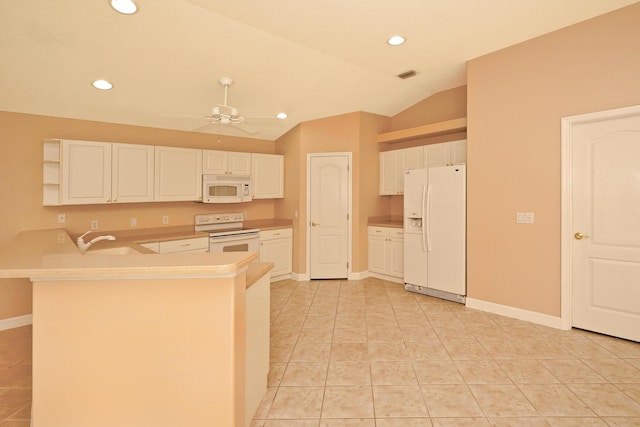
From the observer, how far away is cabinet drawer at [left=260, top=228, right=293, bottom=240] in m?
5.02

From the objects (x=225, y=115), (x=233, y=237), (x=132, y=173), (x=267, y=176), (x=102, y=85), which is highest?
(x=102, y=85)

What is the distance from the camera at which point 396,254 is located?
504 cm

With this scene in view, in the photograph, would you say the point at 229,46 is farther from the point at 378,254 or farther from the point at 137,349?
the point at 378,254

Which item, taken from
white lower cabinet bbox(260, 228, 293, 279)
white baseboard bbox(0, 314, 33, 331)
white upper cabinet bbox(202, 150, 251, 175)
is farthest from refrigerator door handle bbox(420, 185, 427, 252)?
white baseboard bbox(0, 314, 33, 331)

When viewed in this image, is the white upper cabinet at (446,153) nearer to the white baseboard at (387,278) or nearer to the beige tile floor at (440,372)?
the white baseboard at (387,278)

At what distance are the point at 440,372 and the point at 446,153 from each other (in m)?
3.23

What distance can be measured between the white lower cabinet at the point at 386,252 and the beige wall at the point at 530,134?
4.02ft

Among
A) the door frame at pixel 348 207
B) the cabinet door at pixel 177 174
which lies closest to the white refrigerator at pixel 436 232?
the door frame at pixel 348 207

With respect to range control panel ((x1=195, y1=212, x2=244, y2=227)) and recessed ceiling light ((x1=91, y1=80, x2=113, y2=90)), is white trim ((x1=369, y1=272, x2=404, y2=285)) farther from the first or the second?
recessed ceiling light ((x1=91, y1=80, x2=113, y2=90))

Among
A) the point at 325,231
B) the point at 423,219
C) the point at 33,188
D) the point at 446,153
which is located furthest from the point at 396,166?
the point at 33,188

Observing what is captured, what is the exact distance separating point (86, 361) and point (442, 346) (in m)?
2.71

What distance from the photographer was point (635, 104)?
2.81 meters

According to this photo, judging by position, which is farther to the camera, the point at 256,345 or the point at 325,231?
the point at 325,231

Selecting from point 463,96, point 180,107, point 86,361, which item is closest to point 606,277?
point 463,96
